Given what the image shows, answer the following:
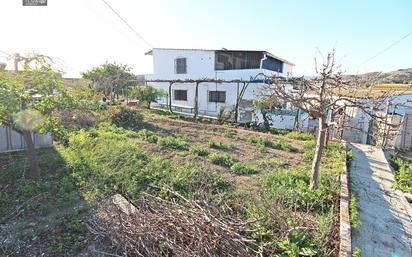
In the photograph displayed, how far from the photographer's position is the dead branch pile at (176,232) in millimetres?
3289

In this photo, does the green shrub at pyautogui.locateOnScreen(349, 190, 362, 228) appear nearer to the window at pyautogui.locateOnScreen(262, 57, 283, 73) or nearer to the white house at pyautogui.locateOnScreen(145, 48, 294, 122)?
the white house at pyautogui.locateOnScreen(145, 48, 294, 122)

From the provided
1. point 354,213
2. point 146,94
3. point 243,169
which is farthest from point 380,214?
point 146,94

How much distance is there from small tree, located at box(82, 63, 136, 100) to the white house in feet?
Answer: 12.2

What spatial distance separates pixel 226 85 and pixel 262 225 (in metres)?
16.2

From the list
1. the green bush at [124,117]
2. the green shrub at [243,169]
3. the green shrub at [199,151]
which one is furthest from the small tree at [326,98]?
the green bush at [124,117]

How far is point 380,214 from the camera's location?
485cm

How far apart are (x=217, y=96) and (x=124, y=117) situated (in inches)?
353

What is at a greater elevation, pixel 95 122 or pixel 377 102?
pixel 377 102

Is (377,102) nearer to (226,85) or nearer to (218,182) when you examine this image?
(218,182)

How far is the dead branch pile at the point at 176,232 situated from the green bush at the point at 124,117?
8.83 meters

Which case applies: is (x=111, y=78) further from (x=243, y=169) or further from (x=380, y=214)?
(x=380, y=214)

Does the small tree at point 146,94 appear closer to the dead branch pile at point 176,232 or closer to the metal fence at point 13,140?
the metal fence at point 13,140

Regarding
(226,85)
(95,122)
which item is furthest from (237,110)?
(95,122)

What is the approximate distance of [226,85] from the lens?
19.4 m
